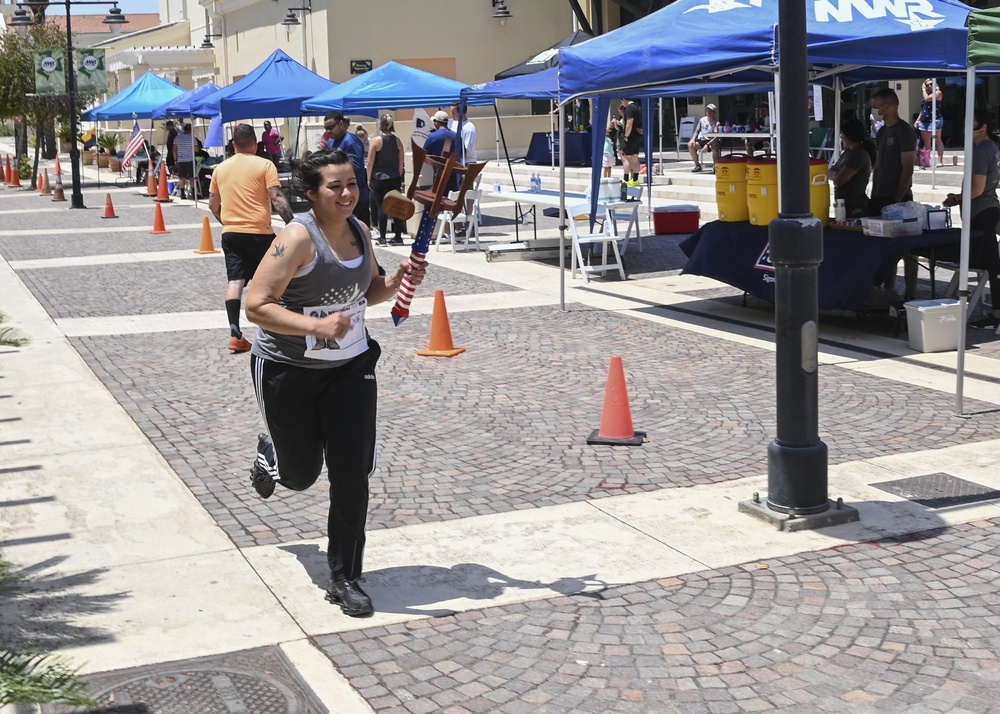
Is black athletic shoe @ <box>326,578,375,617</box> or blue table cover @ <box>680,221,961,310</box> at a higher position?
blue table cover @ <box>680,221,961,310</box>

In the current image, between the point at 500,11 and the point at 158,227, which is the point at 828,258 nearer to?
the point at 158,227

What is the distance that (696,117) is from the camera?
35094 millimetres

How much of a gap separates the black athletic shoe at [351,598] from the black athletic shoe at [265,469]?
57cm

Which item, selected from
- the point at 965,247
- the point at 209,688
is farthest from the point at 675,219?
the point at 209,688

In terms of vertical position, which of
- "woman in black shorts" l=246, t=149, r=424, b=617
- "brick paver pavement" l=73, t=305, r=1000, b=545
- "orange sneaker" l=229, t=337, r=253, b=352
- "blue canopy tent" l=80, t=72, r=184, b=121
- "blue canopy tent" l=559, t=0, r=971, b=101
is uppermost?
"blue canopy tent" l=80, t=72, r=184, b=121

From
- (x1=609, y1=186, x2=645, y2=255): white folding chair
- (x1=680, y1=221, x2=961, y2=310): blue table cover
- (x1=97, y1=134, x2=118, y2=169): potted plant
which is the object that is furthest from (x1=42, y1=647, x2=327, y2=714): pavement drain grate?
(x1=97, y1=134, x2=118, y2=169): potted plant

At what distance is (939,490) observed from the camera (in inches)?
247

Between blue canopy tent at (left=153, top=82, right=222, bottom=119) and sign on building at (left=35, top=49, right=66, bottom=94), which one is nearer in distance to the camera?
blue canopy tent at (left=153, top=82, right=222, bottom=119)

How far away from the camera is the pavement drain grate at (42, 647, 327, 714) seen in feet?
13.5

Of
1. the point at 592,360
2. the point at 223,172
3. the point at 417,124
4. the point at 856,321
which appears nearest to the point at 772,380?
the point at 592,360

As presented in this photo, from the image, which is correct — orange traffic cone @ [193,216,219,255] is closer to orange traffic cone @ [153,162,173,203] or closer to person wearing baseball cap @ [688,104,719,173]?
person wearing baseball cap @ [688,104,719,173]

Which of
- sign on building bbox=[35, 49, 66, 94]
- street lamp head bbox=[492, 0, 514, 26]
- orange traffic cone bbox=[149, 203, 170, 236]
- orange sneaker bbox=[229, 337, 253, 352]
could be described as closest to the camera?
orange sneaker bbox=[229, 337, 253, 352]

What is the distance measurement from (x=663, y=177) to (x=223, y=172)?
16324 mm

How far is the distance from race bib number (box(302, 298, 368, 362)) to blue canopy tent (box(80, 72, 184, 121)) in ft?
99.1
